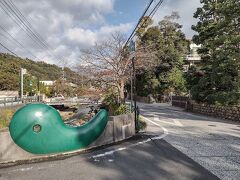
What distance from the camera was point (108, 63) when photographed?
794 inches

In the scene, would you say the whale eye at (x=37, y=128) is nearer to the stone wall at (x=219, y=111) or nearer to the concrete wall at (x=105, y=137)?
the concrete wall at (x=105, y=137)

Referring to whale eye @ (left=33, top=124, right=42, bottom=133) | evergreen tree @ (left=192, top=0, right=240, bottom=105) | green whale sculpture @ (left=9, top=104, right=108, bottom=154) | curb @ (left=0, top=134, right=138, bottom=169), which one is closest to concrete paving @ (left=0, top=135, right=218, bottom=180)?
curb @ (left=0, top=134, right=138, bottom=169)

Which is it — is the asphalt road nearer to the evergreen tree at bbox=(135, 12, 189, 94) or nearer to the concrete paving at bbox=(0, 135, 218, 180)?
A: the concrete paving at bbox=(0, 135, 218, 180)

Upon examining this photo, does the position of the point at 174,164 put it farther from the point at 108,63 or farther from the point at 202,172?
the point at 108,63

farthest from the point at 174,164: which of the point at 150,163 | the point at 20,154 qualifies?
the point at 20,154

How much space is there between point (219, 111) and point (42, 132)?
17.7m

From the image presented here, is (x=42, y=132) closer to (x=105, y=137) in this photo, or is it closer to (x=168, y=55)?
(x=105, y=137)

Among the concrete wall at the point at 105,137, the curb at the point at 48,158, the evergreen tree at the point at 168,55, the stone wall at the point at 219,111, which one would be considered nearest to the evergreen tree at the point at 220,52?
the stone wall at the point at 219,111

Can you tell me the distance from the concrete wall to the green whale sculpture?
146 mm

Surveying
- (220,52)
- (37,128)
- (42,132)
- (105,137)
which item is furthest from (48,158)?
(220,52)

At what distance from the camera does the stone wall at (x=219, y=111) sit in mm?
20188

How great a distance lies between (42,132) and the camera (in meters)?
7.89

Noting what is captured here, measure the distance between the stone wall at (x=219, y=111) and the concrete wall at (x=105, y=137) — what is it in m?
11.6

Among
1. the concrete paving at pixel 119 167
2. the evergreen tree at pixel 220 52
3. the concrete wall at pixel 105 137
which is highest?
the evergreen tree at pixel 220 52
